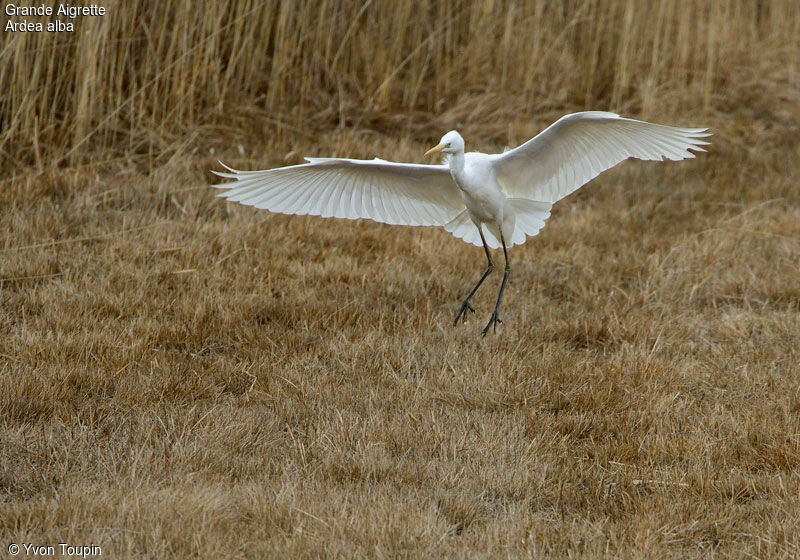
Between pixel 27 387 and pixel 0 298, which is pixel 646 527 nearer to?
pixel 27 387

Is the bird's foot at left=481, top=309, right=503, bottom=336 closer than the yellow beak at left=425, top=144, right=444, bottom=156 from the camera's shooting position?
No

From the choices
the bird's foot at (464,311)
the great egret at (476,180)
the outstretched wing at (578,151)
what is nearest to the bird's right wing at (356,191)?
the great egret at (476,180)

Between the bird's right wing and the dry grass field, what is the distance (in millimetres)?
414

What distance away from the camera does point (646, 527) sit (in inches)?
99.0

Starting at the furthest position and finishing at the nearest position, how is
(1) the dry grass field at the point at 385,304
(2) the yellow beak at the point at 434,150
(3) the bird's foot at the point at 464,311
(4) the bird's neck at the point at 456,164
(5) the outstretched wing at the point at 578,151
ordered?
(3) the bird's foot at the point at 464,311 → (4) the bird's neck at the point at 456,164 → (5) the outstretched wing at the point at 578,151 → (2) the yellow beak at the point at 434,150 → (1) the dry grass field at the point at 385,304

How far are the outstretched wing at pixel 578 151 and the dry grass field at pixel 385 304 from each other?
63 cm

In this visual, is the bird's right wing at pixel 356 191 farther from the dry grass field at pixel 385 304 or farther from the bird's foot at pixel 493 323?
the bird's foot at pixel 493 323

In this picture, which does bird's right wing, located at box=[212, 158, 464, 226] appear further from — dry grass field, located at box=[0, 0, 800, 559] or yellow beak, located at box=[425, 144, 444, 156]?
dry grass field, located at box=[0, 0, 800, 559]

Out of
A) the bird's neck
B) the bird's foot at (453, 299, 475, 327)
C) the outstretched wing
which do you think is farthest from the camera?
the bird's foot at (453, 299, 475, 327)

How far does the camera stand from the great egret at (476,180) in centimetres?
380

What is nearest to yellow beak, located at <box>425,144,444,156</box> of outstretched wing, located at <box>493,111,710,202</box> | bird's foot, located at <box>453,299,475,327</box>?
outstretched wing, located at <box>493,111,710,202</box>

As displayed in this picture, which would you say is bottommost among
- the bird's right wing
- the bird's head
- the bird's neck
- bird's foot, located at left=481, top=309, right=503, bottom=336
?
bird's foot, located at left=481, top=309, right=503, bottom=336

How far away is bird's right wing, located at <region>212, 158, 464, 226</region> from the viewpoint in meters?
3.90

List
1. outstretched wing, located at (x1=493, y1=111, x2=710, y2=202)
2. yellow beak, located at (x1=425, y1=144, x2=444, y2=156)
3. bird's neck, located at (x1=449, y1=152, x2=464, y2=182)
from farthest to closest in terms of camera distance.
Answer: bird's neck, located at (x1=449, y1=152, x2=464, y2=182) → outstretched wing, located at (x1=493, y1=111, x2=710, y2=202) → yellow beak, located at (x1=425, y1=144, x2=444, y2=156)
